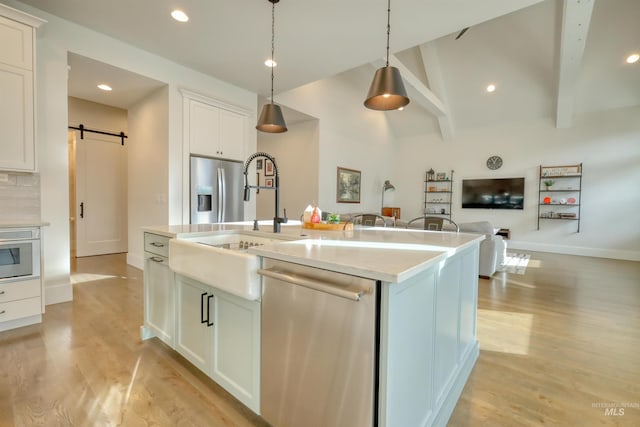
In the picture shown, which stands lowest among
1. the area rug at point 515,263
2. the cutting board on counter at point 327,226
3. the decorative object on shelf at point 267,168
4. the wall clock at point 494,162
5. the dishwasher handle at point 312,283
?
the area rug at point 515,263

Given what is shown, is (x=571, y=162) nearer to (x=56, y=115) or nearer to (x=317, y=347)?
(x=317, y=347)

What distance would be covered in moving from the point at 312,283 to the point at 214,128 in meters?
3.87

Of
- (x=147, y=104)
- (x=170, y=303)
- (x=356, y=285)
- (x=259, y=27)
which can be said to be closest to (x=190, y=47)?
(x=259, y=27)

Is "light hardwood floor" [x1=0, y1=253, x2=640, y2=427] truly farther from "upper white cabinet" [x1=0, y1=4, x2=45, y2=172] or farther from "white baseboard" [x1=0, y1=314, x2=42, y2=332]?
"upper white cabinet" [x1=0, y1=4, x2=45, y2=172]

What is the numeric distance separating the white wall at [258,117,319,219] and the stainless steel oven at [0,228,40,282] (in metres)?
4.22

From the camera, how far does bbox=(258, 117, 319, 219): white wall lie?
6078mm

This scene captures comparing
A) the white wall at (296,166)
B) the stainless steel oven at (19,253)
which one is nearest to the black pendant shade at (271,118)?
the stainless steel oven at (19,253)

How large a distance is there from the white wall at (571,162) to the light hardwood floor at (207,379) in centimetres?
386

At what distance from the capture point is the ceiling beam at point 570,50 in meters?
3.98

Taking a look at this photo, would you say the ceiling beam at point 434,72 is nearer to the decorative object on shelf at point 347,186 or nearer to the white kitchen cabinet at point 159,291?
the decorative object on shelf at point 347,186

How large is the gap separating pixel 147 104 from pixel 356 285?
464 centimetres

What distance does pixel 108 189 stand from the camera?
561 centimetres

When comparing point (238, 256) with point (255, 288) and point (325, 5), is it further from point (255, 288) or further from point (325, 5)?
point (325, 5)

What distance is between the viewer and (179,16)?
289 centimetres
